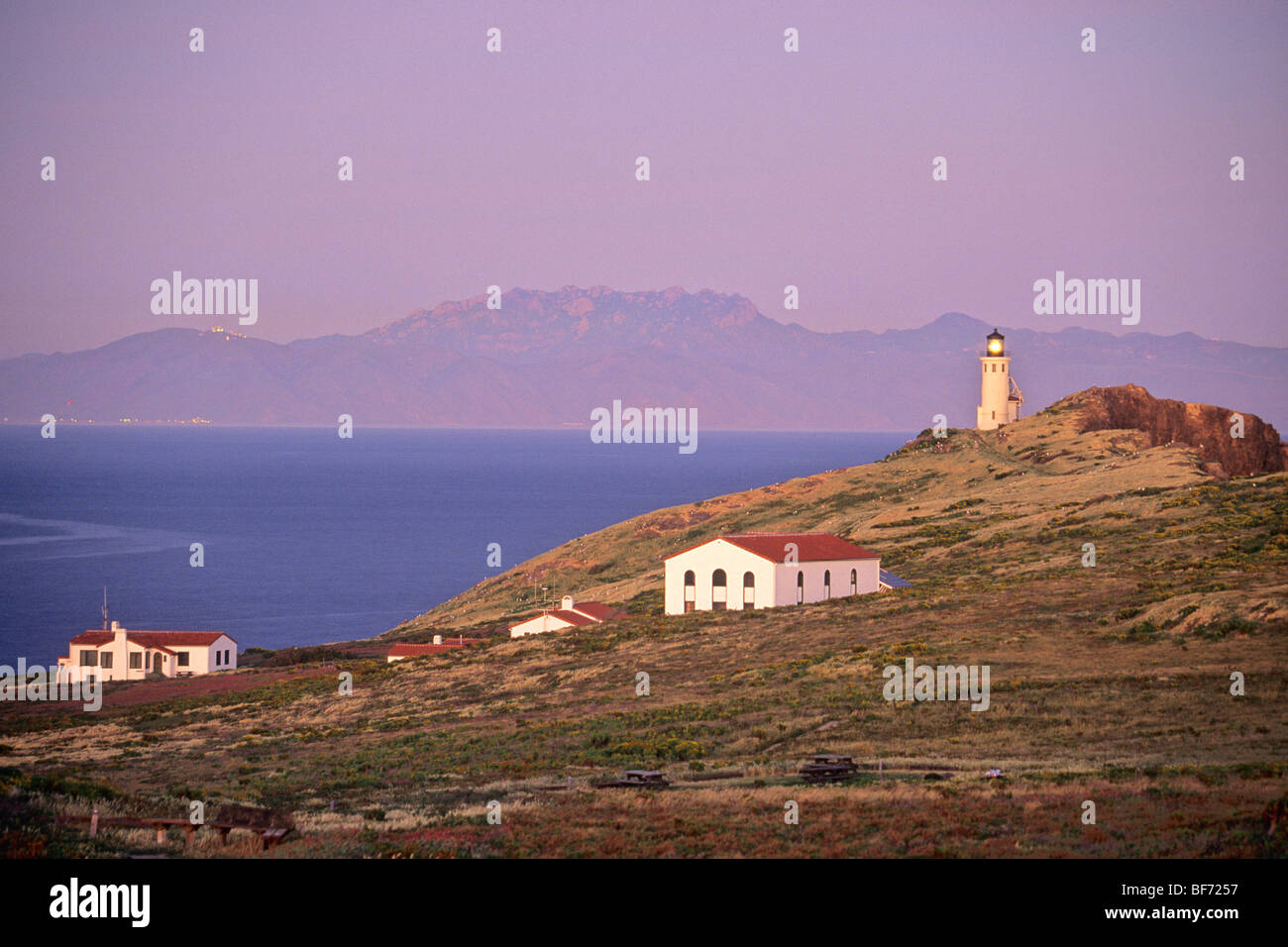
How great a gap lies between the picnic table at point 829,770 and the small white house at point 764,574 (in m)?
36.9

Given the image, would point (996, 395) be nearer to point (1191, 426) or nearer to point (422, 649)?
point (1191, 426)

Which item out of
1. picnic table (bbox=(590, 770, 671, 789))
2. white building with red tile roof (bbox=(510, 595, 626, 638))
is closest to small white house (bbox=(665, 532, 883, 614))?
white building with red tile roof (bbox=(510, 595, 626, 638))

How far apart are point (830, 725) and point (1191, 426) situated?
90461 mm

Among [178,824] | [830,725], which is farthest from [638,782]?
[830,725]

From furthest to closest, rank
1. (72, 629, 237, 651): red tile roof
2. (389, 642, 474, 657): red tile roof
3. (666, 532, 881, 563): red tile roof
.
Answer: (72, 629, 237, 651): red tile roof, (666, 532, 881, 563): red tile roof, (389, 642, 474, 657): red tile roof

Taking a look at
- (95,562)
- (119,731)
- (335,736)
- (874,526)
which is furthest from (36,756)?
(95,562)

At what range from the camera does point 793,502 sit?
369 ft

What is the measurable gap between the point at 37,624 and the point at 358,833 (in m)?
104

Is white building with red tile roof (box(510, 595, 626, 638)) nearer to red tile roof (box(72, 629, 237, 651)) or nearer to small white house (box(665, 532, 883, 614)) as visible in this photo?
small white house (box(665, 532, 883, 614))

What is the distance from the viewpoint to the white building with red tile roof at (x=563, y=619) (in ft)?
211

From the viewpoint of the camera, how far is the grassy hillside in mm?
20281

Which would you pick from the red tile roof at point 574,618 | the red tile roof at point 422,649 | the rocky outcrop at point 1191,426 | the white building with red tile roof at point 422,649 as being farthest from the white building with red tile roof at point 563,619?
the rocky outcrop at point 1191,426

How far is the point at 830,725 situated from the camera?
34.9 meters

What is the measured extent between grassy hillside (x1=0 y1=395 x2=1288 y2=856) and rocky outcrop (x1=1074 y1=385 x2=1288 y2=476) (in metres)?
30.3
